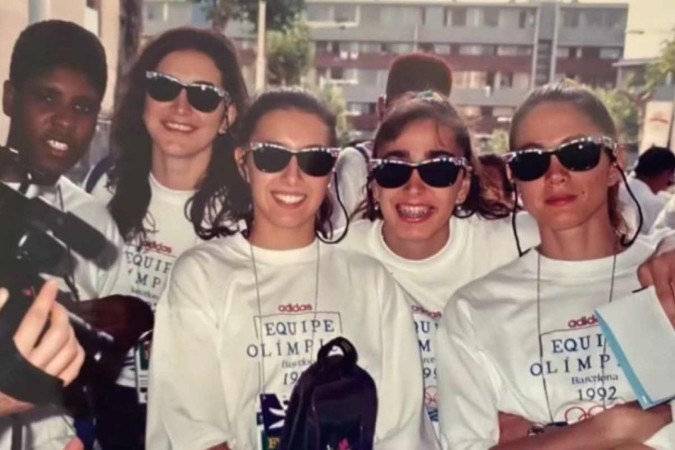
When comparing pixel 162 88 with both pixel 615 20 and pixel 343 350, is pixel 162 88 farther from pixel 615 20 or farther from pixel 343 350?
pixel 615 20

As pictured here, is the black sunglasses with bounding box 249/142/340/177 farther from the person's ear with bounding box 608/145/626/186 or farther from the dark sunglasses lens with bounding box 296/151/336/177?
the person's ear with bounding box 608/145/626/186

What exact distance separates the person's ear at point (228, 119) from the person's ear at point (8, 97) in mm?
403

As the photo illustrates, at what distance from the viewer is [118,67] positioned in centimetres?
183

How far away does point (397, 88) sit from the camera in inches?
74.7

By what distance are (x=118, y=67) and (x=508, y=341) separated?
37.6 inches

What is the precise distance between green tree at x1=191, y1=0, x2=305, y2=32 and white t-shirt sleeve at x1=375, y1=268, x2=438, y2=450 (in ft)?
1.92

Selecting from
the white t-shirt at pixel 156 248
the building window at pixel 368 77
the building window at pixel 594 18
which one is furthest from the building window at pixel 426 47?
the white t-shirt at pixel 156 248

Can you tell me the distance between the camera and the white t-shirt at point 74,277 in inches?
72.8

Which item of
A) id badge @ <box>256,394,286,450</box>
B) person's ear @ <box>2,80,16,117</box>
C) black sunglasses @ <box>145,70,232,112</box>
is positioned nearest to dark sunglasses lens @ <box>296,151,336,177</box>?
black sunglasses @ <box>145,70,232,112</box>

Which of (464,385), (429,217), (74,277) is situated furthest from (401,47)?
(74,277)

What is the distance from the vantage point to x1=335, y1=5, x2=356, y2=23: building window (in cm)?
186

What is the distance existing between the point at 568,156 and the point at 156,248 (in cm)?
86

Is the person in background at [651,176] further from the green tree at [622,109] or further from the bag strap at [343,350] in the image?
the bag strap at [343,350]

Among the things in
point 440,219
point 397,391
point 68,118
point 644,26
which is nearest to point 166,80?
point 68,118
